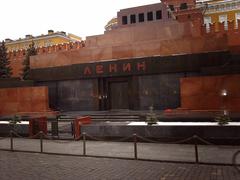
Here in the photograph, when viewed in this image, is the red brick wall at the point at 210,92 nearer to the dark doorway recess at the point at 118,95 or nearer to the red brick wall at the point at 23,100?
the dark doorway recess at the point at 118,95

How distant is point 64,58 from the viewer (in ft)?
77.5

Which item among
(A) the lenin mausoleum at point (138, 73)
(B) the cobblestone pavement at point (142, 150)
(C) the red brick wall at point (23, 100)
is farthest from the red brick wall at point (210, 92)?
(C) the red brick wall at point (23, 100)

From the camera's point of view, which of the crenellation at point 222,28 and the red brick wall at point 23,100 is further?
the crenellation at point 222,28

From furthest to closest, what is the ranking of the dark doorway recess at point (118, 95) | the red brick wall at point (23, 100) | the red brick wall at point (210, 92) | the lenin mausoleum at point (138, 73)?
1. the dark doorway recess at point (118, 95)
2. the red brick wall at point (23, 100)
3. the lenin mausoleum at point (138, 73)
4. the red brick wall at point (210, 92)

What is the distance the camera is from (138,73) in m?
20.7

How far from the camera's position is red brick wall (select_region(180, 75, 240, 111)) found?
15.8 m

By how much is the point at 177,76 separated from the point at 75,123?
892 centimetres

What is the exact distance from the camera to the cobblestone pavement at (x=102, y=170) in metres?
7.55

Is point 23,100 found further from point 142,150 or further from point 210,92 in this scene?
point 142,150

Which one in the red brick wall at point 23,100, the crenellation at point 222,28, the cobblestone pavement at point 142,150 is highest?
the crenellation at point 222,28

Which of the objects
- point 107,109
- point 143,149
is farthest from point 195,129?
point 107,109

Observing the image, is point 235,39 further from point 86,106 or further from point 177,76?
point 86,106

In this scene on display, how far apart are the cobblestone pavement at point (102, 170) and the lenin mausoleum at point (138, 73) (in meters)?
8.59

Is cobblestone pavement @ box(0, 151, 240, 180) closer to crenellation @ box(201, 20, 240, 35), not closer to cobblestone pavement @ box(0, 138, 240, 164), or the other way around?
cobblestone pavement @ box(0, 138, 240, 164)
